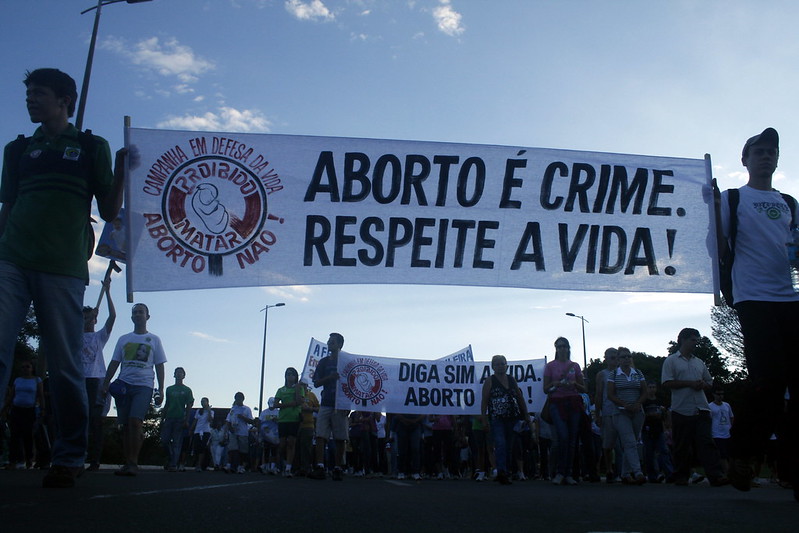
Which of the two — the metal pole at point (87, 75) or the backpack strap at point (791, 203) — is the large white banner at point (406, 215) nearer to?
the backpack strap at point (791, 203)

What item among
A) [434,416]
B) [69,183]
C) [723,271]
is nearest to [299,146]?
[69,183]

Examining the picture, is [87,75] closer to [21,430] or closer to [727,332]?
[21,430]

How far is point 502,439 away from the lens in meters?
10.1

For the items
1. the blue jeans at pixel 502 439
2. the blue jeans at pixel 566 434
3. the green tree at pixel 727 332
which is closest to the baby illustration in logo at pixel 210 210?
the blue jeans at pixel 502 439

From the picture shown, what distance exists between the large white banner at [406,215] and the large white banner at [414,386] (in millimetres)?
8168

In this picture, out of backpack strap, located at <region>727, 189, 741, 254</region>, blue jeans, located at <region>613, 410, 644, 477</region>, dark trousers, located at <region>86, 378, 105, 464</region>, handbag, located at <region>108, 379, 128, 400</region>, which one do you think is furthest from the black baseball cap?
dark trousers, located at <region>86, 378, 105, 464</region>

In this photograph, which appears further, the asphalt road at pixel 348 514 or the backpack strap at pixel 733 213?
the backpack strap at pixel 733 213

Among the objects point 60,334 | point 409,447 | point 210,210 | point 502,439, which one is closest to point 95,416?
point 502,439

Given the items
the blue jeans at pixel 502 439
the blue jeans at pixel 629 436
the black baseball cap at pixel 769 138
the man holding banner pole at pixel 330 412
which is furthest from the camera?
the man holding banner pole at pixel 330 412

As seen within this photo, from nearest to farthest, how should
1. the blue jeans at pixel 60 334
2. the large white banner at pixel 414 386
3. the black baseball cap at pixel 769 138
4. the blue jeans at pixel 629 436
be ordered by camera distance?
the blue jeans at pixel 60 334
the black baseball cap at pixel 769 138
the blue jeans at pixel 629 436
the large white banner at pixel 414 386

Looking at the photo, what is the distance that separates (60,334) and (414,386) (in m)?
11.1

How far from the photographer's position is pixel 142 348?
28.2ft

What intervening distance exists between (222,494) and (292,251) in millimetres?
2201

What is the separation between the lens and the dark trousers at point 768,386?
183 inches
